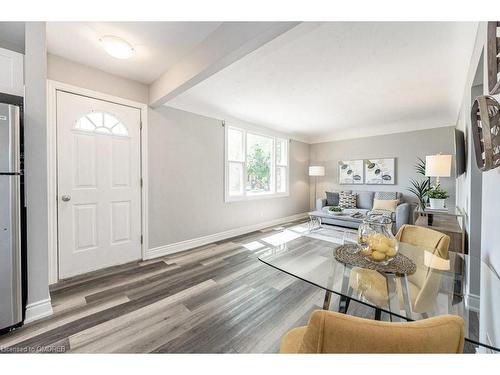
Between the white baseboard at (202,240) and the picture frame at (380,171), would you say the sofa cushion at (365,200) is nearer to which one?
the picture frame at (380,171)

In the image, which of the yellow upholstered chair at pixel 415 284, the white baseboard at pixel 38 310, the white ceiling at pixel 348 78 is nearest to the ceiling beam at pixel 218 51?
the white ceiling at pixel 348 78

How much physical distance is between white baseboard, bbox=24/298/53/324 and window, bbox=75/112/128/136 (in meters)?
1.77

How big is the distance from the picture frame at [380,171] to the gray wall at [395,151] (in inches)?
3.2

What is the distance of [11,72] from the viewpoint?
163 centimetres

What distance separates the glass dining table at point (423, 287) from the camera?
3.10ft

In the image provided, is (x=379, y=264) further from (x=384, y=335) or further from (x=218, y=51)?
(x=218, y=51)

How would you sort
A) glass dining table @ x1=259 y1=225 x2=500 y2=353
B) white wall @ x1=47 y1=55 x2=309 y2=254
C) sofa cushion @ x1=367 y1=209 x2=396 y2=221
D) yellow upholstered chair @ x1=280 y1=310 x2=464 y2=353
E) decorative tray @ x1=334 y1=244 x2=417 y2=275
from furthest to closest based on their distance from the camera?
1. sofa cushion @ x1=367 y1=209 x2=396 y2=221
2. white wall @ x1=47 y1=55 x2=309 y2=254
3. decorative tray @ x1=334 y1=244 x2=417 y2=275
4. glass dining table @ x1=259 y1=225 x2=500 y2=353
5. yellow upholstered chair @ x1=280 y1=310 x2=464 y2=353

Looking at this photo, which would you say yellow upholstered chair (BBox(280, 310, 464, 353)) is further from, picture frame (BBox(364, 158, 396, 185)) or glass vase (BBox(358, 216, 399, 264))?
picture frame (BBox(364, 158, 396, 185))

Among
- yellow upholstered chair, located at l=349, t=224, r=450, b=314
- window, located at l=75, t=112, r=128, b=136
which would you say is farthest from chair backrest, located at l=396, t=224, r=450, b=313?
window, located at l=75, t=112, r=128, b=136

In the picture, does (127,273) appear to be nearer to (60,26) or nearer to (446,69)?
(60,26)

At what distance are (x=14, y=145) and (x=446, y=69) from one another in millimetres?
4076

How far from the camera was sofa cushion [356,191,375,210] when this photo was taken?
4.78m

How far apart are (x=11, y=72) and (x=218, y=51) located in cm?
162

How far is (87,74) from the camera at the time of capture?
2.40 metres
